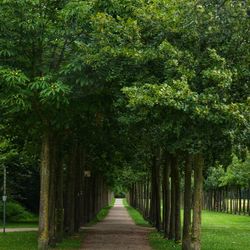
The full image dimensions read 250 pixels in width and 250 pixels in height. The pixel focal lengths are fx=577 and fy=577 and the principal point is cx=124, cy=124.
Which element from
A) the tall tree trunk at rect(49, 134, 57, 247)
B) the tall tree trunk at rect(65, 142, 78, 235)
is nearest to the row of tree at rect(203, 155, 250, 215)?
the tall tree trunk at rect(65, 142, 78, 235)

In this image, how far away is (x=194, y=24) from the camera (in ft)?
41.5

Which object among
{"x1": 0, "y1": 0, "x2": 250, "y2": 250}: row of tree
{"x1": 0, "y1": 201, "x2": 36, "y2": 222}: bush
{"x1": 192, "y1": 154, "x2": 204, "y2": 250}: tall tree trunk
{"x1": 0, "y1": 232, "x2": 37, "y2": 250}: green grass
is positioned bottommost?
{"x1": 0, "y1": 232, "x2": 37, "y2": 250}: green grass

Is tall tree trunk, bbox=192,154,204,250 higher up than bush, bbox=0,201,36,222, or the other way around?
tall tree trunk, bbox=192,154,204,250

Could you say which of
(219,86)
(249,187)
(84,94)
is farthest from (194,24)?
(249,187)

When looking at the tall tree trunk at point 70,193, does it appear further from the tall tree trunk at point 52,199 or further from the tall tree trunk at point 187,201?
the tall tree trunk at point 187,201

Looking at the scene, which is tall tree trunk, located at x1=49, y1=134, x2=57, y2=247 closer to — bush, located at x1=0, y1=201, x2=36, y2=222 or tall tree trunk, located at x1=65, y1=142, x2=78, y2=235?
tall tree trunk, located at x1=65, y1=142, x2=78, y2=235

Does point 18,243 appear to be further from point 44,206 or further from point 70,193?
point 44,206

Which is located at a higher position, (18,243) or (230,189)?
(230,189)

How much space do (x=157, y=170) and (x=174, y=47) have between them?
18.6m

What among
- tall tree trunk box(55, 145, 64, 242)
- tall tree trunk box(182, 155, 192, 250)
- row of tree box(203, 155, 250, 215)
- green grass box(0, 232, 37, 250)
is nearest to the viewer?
tall tree trunk box(182, 155, 192, 250)

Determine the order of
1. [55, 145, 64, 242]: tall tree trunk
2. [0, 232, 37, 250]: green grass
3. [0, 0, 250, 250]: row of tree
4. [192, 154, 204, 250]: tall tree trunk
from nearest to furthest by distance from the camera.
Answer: [0, 0, 250, 250]: row of tree → [192, 154, 204, 250]: tall tree trunk → [0, 232, 37, 250]: green grass → [55, 145, 64, 242]: tall tree trunk

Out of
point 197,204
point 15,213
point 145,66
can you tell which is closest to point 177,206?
point 197,204

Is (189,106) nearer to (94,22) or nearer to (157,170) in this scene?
(94,22)

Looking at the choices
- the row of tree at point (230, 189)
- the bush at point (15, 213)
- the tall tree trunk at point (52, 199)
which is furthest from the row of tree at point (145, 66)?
the row of tree at point (230, 189)
